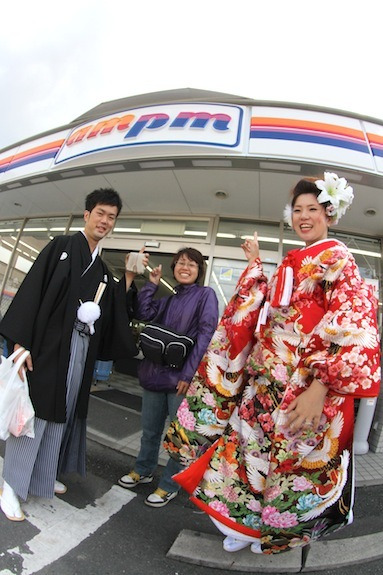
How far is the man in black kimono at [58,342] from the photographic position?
1.80m

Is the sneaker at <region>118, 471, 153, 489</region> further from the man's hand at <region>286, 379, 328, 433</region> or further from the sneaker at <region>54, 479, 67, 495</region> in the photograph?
the man's hand at <region>286, 379, 328, 433</region>

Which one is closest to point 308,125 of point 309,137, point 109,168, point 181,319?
point 309,137

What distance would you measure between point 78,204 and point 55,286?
5393 mm

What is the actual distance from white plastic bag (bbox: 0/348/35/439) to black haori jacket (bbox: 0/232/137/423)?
2.9 inches

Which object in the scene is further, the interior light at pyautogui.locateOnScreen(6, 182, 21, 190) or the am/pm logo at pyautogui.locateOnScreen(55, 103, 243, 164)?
the interior light at pyautogui.locateOnScreen(6, 182, 21, 190)

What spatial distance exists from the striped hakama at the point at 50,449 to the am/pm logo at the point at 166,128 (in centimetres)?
331

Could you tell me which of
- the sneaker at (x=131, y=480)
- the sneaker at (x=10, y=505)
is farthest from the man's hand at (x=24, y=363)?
the sneaker at (x=131, y=480)

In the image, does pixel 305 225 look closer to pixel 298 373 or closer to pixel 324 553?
pixel 298 373

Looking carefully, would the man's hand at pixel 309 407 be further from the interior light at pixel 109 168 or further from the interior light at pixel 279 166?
the interior light at pixel 109 168

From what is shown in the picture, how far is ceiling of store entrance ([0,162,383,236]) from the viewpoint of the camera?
165 inches

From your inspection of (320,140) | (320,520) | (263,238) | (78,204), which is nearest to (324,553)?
(320,520)

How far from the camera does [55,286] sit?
6.20 ft

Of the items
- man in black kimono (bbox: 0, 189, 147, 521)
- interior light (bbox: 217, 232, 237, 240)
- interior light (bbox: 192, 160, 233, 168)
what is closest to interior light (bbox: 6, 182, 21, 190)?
interior light (bbox: 192, 160, 233, 168)

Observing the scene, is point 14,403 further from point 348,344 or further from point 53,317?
point 348,344
